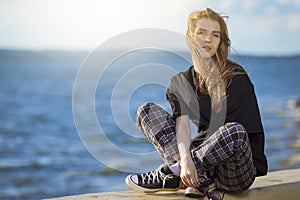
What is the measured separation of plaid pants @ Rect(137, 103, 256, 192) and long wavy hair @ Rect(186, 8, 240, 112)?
0.50 ft

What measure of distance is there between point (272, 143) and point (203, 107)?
5751 millimetres

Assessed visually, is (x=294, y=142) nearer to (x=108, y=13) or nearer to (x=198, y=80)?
(x=108, y=13)

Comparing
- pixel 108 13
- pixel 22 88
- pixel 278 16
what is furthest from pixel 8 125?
pixel 278 16

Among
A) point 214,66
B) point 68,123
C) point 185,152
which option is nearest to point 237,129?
point 185,152

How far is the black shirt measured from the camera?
2156 mm

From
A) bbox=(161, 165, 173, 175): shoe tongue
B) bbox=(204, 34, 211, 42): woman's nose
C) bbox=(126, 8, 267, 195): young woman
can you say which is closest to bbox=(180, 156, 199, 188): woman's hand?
bbox=(126, 8, 267, 195): young woman

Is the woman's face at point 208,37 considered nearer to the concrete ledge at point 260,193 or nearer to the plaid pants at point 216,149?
the plaid pants at point 216,149

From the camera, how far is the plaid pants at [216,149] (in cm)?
204

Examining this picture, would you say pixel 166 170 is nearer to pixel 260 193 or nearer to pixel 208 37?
pixel 260 193

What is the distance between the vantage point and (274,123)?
980cm

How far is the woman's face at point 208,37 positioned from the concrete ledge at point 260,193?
53cm

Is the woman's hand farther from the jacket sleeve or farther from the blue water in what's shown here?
the blue water

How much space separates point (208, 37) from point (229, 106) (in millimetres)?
283

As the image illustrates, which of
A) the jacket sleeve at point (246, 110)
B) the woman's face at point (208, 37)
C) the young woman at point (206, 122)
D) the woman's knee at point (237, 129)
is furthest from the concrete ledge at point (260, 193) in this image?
the woman's face at point (208, 37)
